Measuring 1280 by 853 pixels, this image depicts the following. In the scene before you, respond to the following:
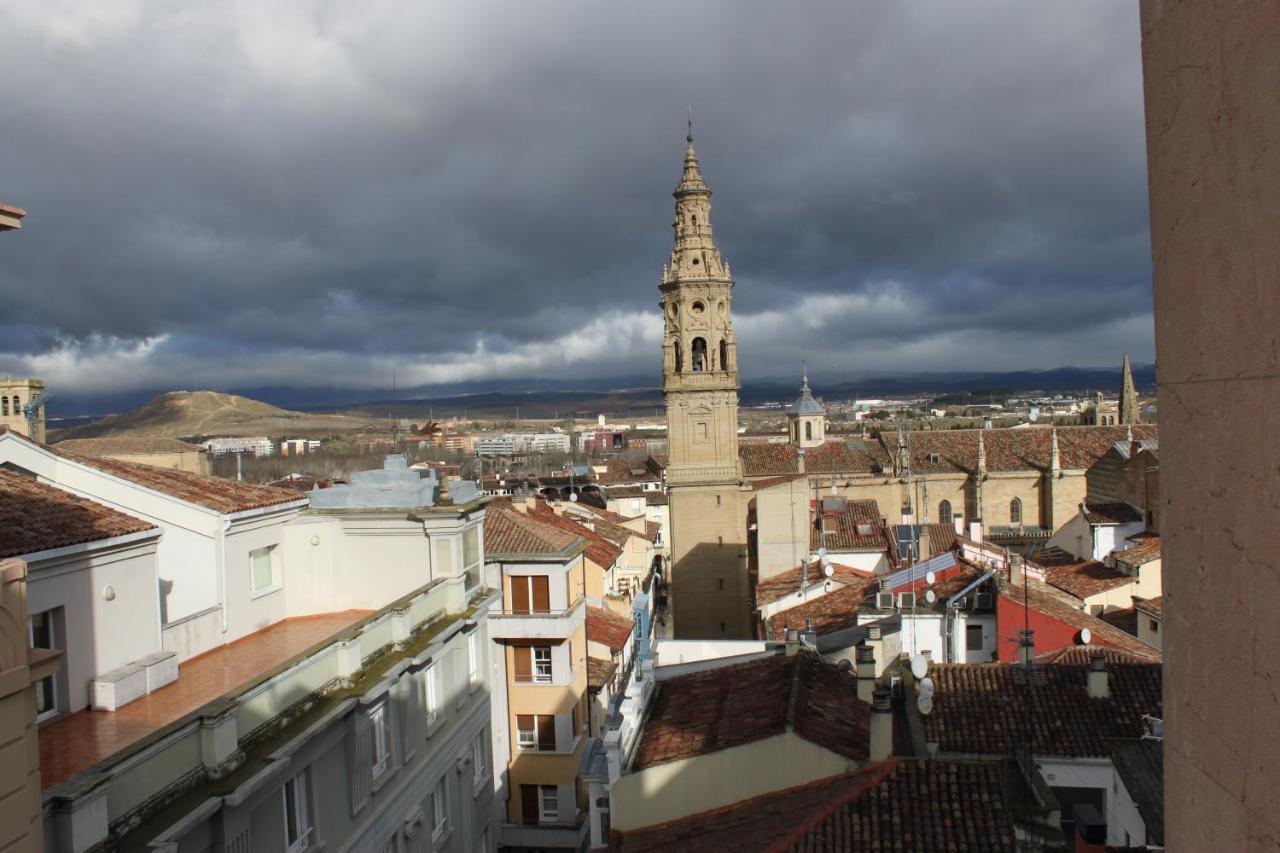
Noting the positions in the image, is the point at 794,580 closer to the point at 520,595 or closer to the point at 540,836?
the point at 540,836

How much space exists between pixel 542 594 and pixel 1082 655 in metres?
10.8

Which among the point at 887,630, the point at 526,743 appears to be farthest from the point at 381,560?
the point at 887,630

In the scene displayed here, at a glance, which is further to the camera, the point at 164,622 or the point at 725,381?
the point at 725,381

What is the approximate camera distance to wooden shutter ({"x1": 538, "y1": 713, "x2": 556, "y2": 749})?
20547 mm

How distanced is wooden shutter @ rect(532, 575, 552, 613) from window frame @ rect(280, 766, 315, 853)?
978cm

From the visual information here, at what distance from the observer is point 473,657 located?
15.9 meters

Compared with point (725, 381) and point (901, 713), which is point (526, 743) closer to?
point (901, 713)

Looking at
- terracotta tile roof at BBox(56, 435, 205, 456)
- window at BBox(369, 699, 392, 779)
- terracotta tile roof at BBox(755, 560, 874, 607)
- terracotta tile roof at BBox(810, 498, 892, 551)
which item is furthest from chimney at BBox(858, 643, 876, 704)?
terracotta tile roof at BBox(56, 435, 205, 456)

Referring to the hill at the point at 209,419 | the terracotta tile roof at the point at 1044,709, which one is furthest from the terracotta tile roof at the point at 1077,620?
the hill at the point at 209,419

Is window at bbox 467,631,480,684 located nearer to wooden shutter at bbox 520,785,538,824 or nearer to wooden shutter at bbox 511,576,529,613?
wooden shutter at bbox 511,576,529,613

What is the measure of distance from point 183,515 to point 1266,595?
13.1 metres

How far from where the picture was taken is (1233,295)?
2.32m

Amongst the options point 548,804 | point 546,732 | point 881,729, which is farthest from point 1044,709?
point 548,804

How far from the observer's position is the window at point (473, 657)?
1561cm
